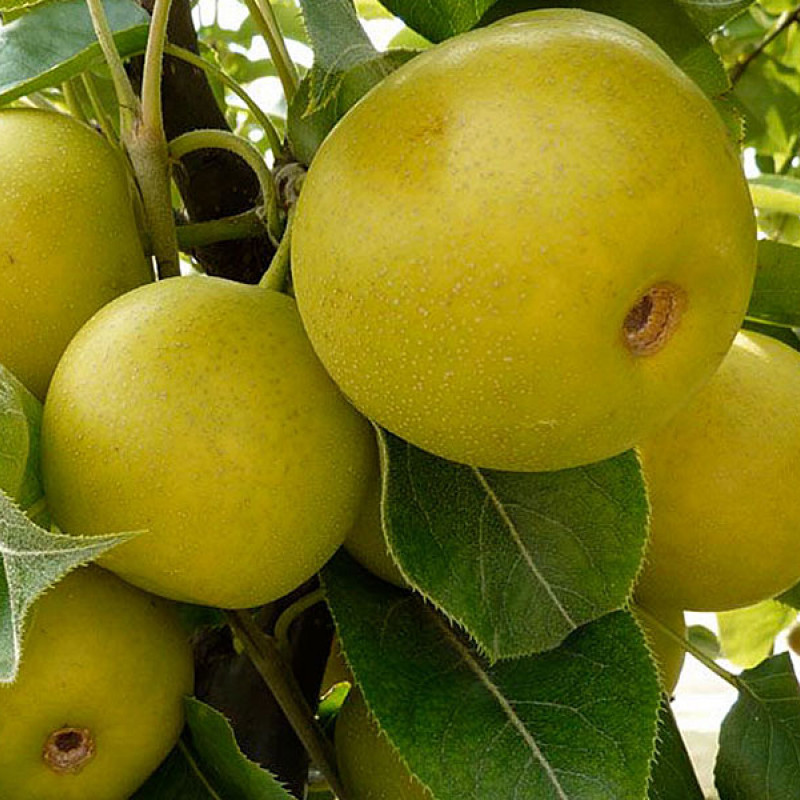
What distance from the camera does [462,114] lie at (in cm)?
47

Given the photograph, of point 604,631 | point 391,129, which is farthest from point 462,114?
point 604,631

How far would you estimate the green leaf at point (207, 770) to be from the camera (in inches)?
24.7

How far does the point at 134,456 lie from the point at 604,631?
24cm

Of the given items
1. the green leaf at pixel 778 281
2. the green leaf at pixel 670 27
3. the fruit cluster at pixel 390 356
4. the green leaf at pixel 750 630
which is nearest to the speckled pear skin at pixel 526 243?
the fruit cluster at pixel 390 356

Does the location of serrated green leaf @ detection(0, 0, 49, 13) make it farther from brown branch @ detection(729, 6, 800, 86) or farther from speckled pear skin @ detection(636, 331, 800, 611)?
brown branch @ detection(729, 6, 800, 86)

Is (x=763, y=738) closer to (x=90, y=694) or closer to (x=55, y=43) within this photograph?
(x=90, y=694)

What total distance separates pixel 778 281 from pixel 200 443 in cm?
45

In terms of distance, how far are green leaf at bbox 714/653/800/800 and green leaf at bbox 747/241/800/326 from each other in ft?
0.72

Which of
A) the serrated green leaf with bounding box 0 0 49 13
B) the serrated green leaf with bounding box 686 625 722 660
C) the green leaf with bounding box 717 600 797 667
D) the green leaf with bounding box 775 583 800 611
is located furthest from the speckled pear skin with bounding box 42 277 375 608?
the serrated green leaf with bounding box 686 625 722 660

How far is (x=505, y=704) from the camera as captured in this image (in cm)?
63

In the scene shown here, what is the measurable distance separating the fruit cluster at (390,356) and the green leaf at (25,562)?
0.10m

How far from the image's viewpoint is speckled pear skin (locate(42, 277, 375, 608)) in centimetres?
55

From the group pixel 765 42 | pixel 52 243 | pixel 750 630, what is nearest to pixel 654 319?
pixel 52 243

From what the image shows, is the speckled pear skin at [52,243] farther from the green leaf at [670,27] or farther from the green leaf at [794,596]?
the green leaf at [794,596]
